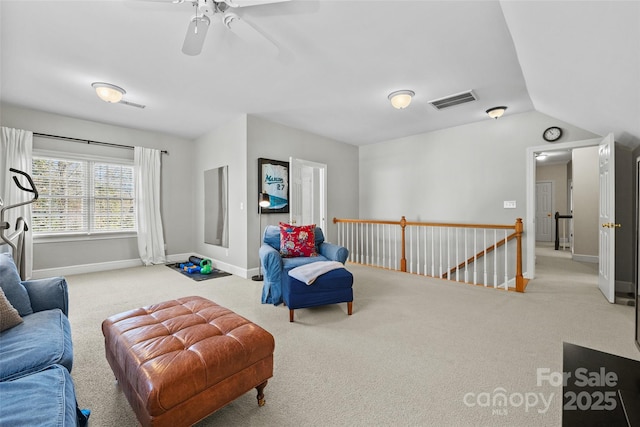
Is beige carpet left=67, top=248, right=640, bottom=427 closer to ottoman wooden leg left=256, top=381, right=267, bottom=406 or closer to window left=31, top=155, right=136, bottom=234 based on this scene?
ottoman wooden leg left=256, top=381, right=267, bottom=406

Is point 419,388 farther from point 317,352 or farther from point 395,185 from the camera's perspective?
point 395,185

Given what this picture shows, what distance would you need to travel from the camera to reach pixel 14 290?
5.34ft

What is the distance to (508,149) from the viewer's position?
4.21m

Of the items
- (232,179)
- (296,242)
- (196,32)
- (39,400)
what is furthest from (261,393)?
(232,179)

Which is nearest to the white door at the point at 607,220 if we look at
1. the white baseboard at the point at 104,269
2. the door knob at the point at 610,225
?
the door knob at the point at 610,225

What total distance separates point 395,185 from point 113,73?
472 centimetres

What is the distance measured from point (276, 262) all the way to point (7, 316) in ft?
6.07

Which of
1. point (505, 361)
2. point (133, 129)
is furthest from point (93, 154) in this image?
point (505, 361)

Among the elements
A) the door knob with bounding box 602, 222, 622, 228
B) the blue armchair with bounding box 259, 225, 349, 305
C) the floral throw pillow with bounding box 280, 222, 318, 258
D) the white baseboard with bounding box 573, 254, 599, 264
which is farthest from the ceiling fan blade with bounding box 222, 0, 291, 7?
the white baseboard with bounding box 573, 254, 599, 264

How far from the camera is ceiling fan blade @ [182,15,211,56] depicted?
1.83m

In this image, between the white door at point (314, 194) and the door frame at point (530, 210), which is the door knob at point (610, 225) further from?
the white door at point (314, 194)

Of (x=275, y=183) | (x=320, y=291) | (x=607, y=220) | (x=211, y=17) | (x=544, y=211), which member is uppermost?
(x=211, y=17)

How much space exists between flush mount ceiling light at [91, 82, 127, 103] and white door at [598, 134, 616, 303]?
18.6ft

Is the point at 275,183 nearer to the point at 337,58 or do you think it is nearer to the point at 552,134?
the point at 337,58
